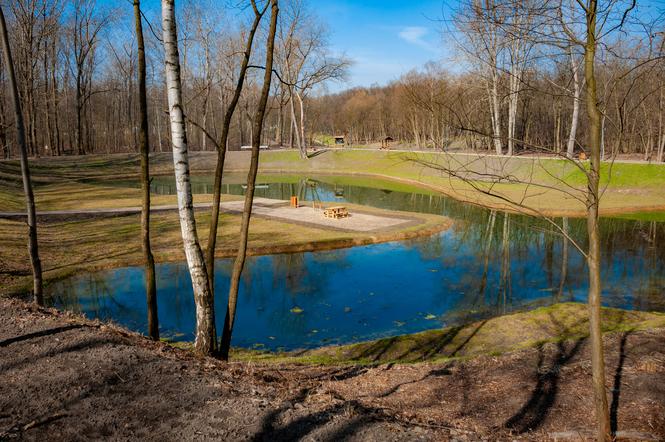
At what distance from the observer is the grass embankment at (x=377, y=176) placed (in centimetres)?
2891

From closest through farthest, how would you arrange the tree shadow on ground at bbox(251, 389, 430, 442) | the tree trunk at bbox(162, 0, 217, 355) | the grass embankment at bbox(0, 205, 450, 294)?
the tree shadow on ground at bbox(251, 389, 430, 442) < the tree trunk at bbox(162, 0, 217, 355) < the grass embankment at bbox(0, 205, 450, 294)

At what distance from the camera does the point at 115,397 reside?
540 centimetres

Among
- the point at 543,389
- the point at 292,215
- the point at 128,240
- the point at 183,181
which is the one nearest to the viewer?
the point at 543,389

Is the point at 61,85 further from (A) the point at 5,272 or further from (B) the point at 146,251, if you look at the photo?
(B) the point at 146,251

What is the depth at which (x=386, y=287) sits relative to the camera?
49.9 ft

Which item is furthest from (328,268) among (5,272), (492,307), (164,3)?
(164,3)

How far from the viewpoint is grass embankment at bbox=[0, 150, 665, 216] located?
2891 cm

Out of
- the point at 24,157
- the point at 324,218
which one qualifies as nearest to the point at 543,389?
the point at 24,157


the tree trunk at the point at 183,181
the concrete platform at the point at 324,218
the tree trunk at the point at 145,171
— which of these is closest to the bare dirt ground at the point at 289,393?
the tree trunk at the point at 183,181

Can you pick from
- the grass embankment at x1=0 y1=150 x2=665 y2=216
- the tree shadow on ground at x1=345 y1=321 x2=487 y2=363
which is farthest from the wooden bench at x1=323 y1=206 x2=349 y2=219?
the tree shadow on ground at x1=345 y1=321 x2=487 y2=363

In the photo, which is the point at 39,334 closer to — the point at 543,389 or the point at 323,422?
the point at 323,422

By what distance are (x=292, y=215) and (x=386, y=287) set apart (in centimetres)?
1280

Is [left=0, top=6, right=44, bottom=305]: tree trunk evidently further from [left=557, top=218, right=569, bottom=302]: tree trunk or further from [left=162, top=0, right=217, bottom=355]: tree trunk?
[left=557, top=218, right=569, bottom=302]: tree trunk

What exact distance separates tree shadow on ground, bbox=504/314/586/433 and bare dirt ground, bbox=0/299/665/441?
0.02 meters
